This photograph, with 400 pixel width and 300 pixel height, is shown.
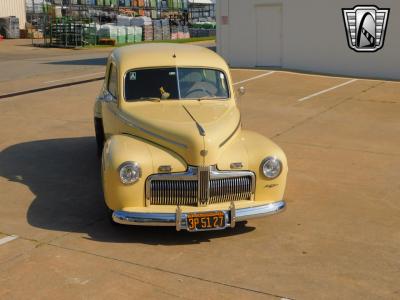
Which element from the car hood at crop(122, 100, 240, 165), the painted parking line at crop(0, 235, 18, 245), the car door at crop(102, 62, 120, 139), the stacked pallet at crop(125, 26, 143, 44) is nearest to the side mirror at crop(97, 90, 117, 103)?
the car door at crop(102, 62, 120, 139)

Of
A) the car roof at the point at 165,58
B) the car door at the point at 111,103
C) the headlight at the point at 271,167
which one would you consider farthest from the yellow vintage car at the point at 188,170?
the car roof at the point at 165,58

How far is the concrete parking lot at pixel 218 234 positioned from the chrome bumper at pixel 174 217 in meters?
0.27

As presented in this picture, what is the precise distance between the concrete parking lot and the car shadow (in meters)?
0.02

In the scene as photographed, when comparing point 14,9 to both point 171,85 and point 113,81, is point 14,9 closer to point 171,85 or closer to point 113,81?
point 113,81

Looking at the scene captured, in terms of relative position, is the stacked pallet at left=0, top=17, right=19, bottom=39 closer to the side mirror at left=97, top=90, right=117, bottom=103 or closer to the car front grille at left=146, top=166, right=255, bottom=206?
the side mirror at left=97, top=90, right=117, bottom=103

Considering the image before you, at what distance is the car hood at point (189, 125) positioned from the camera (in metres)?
5.73

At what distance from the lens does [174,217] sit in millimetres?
5488

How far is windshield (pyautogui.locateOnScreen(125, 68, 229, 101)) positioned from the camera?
6.97 metres

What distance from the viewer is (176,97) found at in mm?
6934

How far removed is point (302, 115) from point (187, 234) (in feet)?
23.7

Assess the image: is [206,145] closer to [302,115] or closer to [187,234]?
[187,234]

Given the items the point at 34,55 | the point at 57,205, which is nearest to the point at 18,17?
the point at 34,55

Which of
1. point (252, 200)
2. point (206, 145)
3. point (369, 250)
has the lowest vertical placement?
point (369, 250)

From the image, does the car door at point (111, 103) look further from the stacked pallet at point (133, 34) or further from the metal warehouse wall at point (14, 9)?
the metal warehouse wall at point (14, 9)
